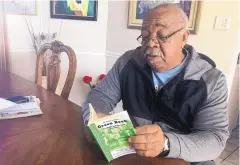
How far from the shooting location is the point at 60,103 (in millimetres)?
1252

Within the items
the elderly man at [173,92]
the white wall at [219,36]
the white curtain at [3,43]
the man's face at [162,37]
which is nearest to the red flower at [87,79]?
the white curtain at [3,43]

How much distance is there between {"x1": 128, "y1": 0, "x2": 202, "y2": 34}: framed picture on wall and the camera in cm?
199

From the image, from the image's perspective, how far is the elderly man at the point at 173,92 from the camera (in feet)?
2.89

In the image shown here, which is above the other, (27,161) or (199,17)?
(199,17)

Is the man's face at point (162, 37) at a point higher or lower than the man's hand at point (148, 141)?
higher

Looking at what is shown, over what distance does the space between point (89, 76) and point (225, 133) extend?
6.55ft

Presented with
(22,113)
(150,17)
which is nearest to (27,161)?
(22,113)

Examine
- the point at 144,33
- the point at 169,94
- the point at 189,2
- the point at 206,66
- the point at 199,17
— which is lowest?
the point at 169,94

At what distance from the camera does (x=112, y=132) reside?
74 cm

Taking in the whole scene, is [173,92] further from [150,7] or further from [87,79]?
[87,79]

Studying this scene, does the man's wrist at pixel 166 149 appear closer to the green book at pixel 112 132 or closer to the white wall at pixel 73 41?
the green book at pixel 112 132

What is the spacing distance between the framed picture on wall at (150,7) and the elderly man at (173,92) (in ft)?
2.95

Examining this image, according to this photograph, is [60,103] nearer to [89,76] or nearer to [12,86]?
[12,86]

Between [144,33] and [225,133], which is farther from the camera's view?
[144,33]
